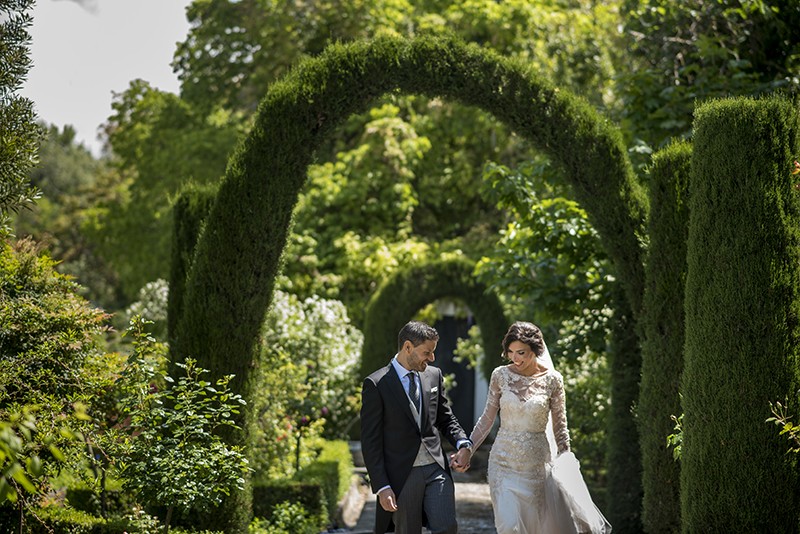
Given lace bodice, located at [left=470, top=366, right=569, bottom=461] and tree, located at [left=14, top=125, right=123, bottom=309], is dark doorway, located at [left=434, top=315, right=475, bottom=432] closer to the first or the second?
tree, located at [left=14, top=125, right=123, bottom=309]

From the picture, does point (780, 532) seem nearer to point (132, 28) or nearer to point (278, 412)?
point (132, 28)

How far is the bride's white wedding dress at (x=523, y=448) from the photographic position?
6.39m

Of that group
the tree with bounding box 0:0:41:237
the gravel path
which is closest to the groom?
the tree with bounding box 0:0:41:237

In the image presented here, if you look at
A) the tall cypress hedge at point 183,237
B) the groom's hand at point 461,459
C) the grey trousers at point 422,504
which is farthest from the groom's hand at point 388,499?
the tall cypress hedge at point 183,237

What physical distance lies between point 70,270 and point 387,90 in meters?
33.1

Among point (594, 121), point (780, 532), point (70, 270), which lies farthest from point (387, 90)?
point (70, 270)

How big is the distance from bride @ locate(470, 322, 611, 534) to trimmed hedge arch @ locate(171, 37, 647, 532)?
231 centimetres

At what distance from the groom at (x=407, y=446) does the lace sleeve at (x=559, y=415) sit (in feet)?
2.94

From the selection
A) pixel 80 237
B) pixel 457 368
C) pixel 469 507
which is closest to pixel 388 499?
pixel 469 507

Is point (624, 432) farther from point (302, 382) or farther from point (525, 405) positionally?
point (302, 382)

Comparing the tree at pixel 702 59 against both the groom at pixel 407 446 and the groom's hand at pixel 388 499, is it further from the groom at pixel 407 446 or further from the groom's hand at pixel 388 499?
the groom's hand at pixel 388 499

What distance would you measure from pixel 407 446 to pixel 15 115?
337 cm

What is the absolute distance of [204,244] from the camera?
8.01 meters

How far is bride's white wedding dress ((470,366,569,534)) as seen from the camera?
21.0 feet
